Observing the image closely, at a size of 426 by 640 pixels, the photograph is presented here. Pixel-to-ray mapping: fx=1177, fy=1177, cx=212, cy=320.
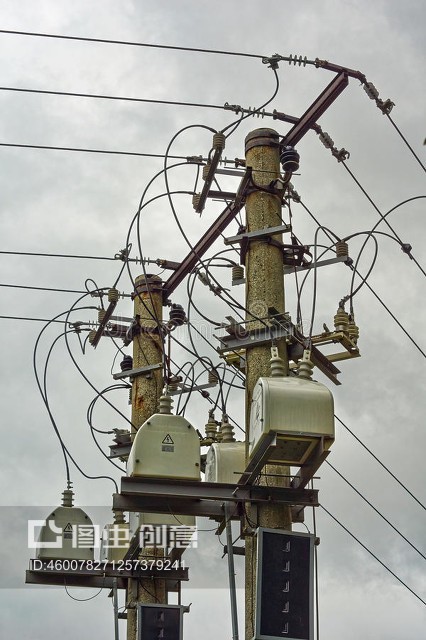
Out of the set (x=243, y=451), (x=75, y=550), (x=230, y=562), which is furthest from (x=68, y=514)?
(x=230, y=562)

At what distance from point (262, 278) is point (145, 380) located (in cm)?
498

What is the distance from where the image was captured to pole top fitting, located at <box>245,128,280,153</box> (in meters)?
10.7

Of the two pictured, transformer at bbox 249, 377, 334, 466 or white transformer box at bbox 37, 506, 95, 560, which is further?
white transformer box at bbox 37, 506, 95, 560

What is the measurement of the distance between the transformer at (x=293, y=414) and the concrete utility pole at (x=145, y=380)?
5175 millimetres

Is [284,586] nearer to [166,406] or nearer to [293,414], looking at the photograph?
[293,414]

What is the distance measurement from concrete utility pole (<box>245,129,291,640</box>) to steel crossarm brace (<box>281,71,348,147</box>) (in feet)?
1.30

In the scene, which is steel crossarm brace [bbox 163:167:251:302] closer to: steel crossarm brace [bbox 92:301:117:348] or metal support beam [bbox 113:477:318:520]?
steel crossarm brace [bbox 92:301:117:348]

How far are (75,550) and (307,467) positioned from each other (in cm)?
549

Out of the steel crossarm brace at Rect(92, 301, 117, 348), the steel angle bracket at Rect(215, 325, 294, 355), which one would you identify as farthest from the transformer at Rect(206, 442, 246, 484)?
the steel crossarm brace at Rect(92, 301, 117, 348)

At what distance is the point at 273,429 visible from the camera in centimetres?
861

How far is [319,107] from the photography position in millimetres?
11086

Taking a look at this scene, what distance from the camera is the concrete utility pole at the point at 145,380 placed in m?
13.8

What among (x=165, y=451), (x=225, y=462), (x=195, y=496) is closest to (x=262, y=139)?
(x=225, y=462)

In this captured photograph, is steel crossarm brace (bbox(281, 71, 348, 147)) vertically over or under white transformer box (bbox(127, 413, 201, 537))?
over
